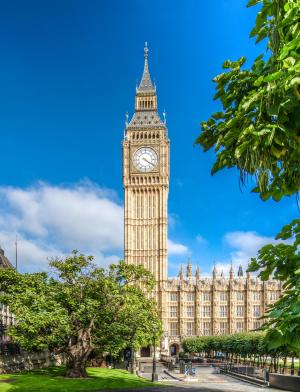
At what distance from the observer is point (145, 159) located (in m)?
105

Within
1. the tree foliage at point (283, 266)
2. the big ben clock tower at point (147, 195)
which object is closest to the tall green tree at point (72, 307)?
the tree foliage at point (283, 266)

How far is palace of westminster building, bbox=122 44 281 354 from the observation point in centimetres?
10394

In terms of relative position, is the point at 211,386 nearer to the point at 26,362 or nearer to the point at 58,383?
the point at 58,383

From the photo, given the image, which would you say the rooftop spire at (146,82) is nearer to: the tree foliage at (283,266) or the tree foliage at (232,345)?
the tree foliage at (232,345)

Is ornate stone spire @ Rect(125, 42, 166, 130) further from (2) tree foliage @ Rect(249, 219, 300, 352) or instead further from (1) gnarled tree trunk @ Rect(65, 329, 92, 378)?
(2) tree foliage @ Rect(249, 219, 300, 352)

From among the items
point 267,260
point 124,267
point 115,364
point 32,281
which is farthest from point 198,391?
point 267,260

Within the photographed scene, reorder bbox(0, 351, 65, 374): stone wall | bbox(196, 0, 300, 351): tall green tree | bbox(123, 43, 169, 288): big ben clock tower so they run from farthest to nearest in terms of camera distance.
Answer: bbox(123, 43, 169, 288): big ben clock tower
bbox(0, 351, 65, 374): stone wall
bbox(196, 0, 300, 351): tall green tree

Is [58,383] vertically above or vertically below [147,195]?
below

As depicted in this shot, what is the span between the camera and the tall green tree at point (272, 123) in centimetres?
576

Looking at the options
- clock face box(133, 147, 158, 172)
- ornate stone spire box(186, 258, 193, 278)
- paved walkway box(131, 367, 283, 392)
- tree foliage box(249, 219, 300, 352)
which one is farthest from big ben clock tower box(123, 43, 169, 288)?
tree foliage box(249, 219, 300, 352)

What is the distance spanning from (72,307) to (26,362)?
1336 centimetres

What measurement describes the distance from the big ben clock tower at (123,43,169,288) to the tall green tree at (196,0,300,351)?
95694 mm

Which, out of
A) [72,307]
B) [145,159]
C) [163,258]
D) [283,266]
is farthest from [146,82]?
[283,266]

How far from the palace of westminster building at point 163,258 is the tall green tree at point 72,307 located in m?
56.6
